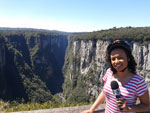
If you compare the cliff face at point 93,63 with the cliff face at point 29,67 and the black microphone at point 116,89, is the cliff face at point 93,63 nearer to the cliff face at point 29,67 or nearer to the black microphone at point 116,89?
the cliff face at point 29,67

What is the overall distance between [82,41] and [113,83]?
106 meters

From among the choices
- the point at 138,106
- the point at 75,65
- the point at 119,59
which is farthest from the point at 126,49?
the point at 75,65

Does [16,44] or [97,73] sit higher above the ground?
[16,44]

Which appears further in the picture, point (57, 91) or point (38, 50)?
point (38, 50)

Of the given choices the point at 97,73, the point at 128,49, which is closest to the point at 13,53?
the point at 97,73

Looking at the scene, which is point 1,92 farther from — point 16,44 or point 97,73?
point 16,44

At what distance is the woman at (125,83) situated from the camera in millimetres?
2570

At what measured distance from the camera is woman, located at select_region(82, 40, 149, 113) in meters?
2.57

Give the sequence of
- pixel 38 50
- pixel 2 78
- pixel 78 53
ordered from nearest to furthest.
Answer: pixel 2 78 → pixel 78 53 → pixel 38 50

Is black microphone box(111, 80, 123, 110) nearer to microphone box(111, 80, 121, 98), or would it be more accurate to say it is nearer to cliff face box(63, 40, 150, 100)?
microphone box(111, 80, 121, 98)

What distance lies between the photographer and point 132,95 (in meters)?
2.66

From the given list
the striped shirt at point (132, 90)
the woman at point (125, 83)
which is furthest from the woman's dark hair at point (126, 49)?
the striped shirt at point (132, 90)

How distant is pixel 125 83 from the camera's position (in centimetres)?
276

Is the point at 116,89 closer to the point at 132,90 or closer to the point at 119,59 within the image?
the point at 132,90
